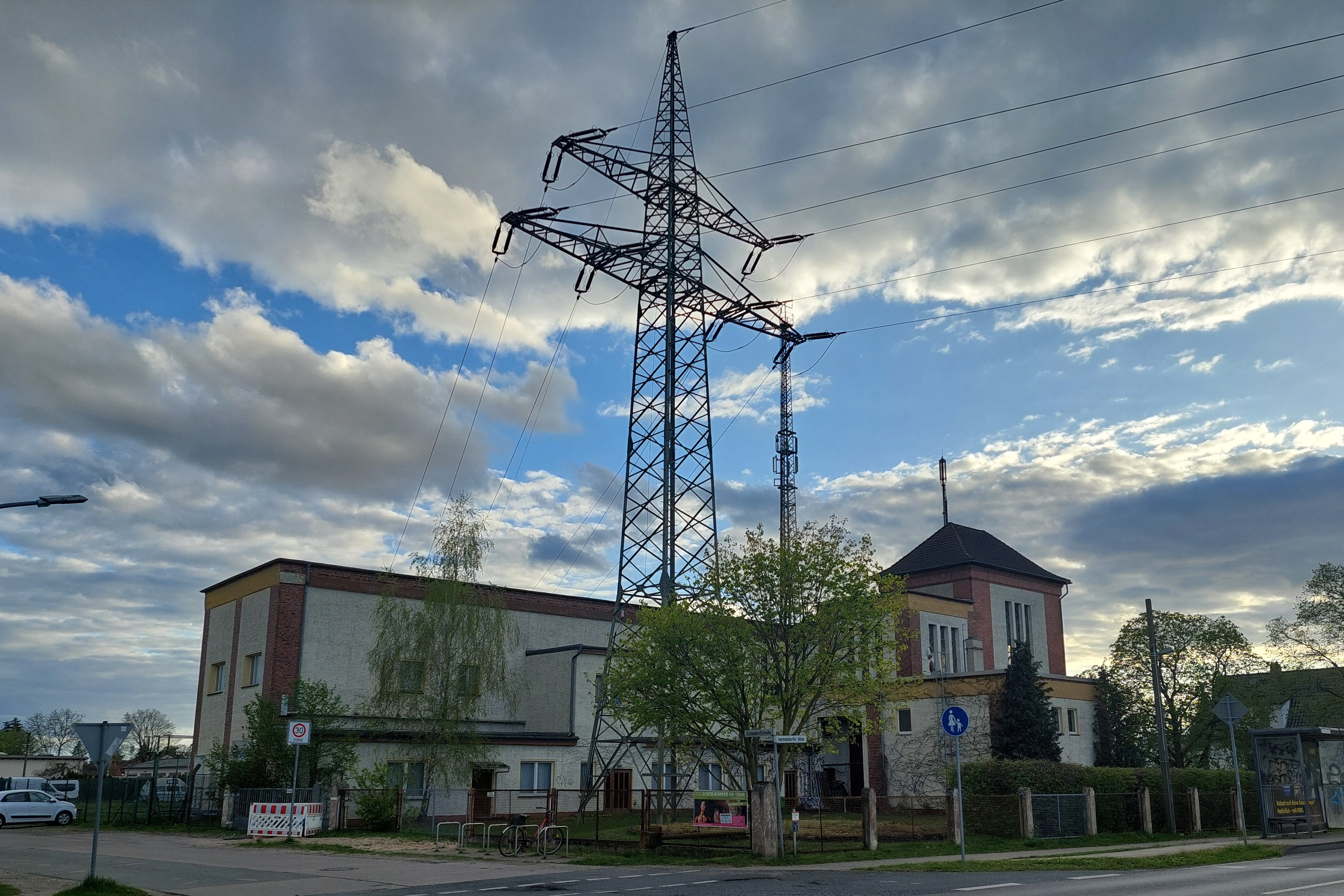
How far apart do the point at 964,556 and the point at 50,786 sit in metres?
51.7

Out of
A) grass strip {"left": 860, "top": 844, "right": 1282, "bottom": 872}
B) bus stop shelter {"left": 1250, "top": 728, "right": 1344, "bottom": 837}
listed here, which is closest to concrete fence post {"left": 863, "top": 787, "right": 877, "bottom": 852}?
grass strip {"left": 860, "top": 844, "right": 1282, "bottom": 872}

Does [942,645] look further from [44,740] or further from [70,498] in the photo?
[44,740]

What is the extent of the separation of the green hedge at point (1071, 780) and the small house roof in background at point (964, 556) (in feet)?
82.0

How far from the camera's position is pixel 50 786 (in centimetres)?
5597

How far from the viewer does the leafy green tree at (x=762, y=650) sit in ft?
94.5

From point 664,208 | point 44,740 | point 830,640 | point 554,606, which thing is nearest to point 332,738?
point 554,606

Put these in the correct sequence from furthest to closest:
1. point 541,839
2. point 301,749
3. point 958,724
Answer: point 301,749 → point 541,839 → point 958,724

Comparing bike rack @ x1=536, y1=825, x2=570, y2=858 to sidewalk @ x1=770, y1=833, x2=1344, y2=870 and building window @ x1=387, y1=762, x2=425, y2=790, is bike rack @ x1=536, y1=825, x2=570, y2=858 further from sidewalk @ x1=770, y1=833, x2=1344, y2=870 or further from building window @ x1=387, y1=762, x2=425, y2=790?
building window @ x1=387, y1=762, x2=425, y2=790

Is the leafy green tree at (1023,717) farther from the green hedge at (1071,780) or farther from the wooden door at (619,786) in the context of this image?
the wooden door at (619,786)

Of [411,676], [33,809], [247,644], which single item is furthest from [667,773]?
[33,809]

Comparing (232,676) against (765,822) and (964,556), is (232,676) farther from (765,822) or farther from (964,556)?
(964,556)

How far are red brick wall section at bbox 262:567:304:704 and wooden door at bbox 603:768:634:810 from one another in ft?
43.7

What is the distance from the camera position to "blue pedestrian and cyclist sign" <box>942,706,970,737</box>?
2134cm

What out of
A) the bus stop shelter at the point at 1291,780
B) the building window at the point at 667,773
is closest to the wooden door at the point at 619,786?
the building window at the point at 667,773
